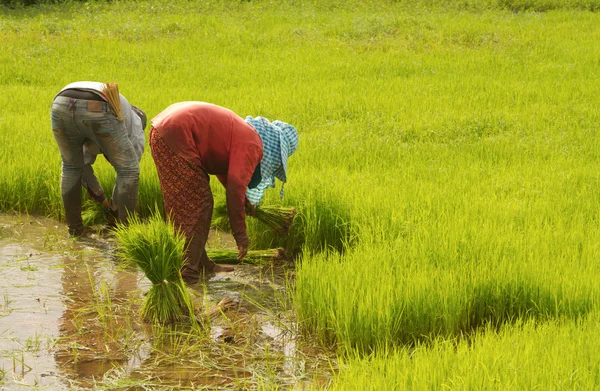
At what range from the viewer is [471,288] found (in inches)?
158

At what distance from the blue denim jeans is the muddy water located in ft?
1.19

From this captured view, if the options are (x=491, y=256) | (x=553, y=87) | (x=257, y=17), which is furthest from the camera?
(x=257, y=17)

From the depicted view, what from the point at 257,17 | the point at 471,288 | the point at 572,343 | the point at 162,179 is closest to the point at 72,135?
the point at 162,179

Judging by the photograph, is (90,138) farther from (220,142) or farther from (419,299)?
(419,299)

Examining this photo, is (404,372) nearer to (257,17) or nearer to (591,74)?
(591,74)

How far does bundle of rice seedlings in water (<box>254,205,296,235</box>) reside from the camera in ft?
16.5

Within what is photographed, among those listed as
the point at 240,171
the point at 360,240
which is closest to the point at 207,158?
the point at 240,171

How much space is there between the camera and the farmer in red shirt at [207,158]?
429cm

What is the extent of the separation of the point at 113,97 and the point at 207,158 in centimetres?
79

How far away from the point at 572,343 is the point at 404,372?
71cm

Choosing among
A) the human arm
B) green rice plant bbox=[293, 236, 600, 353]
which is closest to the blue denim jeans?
the human arm

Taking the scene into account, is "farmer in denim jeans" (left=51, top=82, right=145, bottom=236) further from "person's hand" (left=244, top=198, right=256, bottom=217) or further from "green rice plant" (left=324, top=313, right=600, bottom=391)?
"green rice plant" (left=324, top=313, right=600, bottom=391)

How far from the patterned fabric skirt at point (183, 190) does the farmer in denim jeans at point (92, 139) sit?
0.49 meters

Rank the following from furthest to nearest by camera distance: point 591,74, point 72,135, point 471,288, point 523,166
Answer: point 591,74, point 523,166, point 72,135, point 471,288
